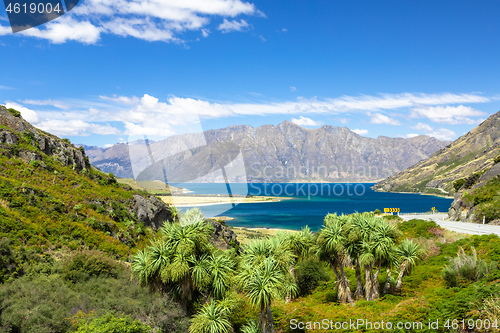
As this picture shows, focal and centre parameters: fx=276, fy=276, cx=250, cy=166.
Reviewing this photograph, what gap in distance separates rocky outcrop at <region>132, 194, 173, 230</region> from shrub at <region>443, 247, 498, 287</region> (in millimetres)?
36627

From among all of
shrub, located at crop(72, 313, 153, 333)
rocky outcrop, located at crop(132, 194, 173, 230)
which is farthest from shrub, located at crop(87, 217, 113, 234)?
shrub, located at crop(72, 313, 153, 333)

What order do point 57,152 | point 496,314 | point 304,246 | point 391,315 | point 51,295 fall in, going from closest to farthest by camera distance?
1. point 496,314
2. point 51,295
3. point 391,315
4. point 304,246
5. point 57,152

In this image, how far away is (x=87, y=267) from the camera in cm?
1878

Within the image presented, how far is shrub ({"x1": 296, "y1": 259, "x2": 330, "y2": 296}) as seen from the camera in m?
29.4

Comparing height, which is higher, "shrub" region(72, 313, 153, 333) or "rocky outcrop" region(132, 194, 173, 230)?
"rocky outcrop" region(132, 194, 173, 230)

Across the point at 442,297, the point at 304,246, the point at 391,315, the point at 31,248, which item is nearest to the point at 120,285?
the point at 31,248

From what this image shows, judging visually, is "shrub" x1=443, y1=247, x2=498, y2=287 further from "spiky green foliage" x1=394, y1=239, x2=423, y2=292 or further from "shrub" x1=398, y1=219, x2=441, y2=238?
"shrub" x1=398, y1=219, x2=441, y2=238

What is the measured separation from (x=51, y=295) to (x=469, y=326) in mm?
21204

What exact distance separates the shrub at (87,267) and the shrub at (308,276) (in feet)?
60.2

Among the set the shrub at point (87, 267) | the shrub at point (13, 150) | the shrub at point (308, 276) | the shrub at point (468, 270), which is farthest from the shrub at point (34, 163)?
the shrub at point (468, 270)

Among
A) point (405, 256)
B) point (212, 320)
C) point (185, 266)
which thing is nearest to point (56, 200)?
point (185, 266)

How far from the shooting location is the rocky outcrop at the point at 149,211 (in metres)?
41.3

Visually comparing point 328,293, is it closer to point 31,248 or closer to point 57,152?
point 31,248

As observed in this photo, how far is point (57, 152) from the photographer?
43.4 metres
